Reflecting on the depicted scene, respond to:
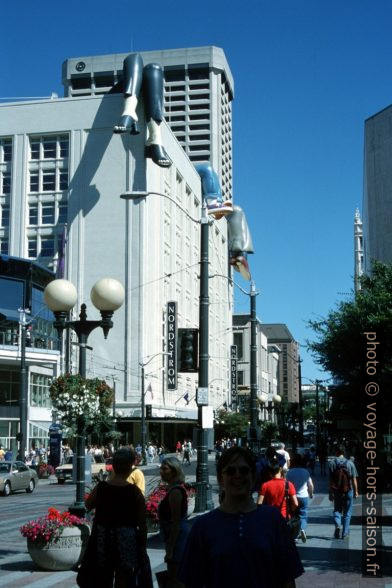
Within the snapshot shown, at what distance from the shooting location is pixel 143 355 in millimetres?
65125

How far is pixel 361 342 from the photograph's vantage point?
2934 cm

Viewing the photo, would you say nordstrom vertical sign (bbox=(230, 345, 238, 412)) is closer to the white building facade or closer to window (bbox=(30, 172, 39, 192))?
the white building facade

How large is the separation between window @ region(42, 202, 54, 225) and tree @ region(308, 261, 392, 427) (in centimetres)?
4369

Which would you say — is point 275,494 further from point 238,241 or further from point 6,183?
point 238,241

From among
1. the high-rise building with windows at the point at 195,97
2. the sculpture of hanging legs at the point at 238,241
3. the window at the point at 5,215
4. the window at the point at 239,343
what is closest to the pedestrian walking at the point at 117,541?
the window at the point at 5,215

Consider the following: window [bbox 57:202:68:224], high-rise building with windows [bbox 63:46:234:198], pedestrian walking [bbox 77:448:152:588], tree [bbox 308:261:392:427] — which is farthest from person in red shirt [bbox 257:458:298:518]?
high-rise building with windows [bbox 63:46:234:198]

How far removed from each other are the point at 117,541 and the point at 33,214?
66589mm

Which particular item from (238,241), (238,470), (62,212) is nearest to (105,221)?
(62,212)

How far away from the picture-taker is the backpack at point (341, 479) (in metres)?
14.3

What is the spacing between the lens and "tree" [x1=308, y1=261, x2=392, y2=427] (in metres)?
27.3

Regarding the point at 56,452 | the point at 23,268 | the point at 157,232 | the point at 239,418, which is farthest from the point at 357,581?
the point at 239,418

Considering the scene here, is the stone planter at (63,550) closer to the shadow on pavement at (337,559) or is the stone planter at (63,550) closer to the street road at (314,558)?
the street road at (314,558)

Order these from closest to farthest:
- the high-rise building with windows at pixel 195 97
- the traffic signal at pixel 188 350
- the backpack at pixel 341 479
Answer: the backpack at pixel 341 479, the traffic signal at pixel 188 350, the high-rise building with windows at pixel 195 97

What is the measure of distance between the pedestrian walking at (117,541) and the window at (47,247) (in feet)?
211
